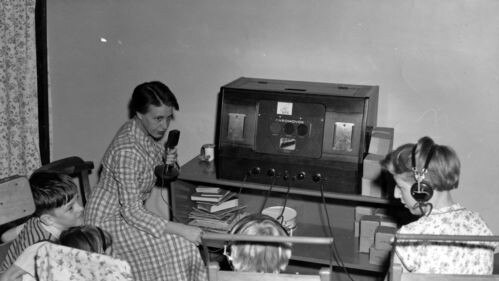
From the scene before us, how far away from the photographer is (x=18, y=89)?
3.47 m

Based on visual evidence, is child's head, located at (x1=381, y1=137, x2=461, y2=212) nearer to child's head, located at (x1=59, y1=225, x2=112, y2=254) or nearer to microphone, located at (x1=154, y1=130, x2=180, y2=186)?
child's head, located at (x1=59, y1=225, x2=112, y2=254)

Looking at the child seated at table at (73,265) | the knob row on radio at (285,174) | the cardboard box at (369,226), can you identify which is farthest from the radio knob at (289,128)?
the child seated at table at (73,265)

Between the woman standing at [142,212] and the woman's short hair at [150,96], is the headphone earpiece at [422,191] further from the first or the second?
the woman's short hair at [150,96]

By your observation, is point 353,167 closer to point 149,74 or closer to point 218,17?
point 218,17

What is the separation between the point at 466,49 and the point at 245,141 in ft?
3.53

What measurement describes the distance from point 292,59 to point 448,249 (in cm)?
139

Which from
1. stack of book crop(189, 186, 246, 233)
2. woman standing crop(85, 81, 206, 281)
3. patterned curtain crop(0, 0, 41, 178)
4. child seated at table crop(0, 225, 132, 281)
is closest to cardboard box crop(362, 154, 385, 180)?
stack of book crop(189, 186, 246, 233)

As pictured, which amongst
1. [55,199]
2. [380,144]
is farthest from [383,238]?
[55,199]

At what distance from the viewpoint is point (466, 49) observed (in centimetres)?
283

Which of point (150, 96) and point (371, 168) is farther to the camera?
point (150, 96)

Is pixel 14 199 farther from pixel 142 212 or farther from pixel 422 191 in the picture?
pixel 422 191

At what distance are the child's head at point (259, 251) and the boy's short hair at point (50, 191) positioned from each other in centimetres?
80

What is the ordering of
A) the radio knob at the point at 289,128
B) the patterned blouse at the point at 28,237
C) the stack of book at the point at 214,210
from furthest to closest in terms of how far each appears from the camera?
1. the stack of book at the point at 214,210
2. the radio knob at the point at 289,128
3. the patterned blouse at the point at 28,237

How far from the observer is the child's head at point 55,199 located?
244cm
